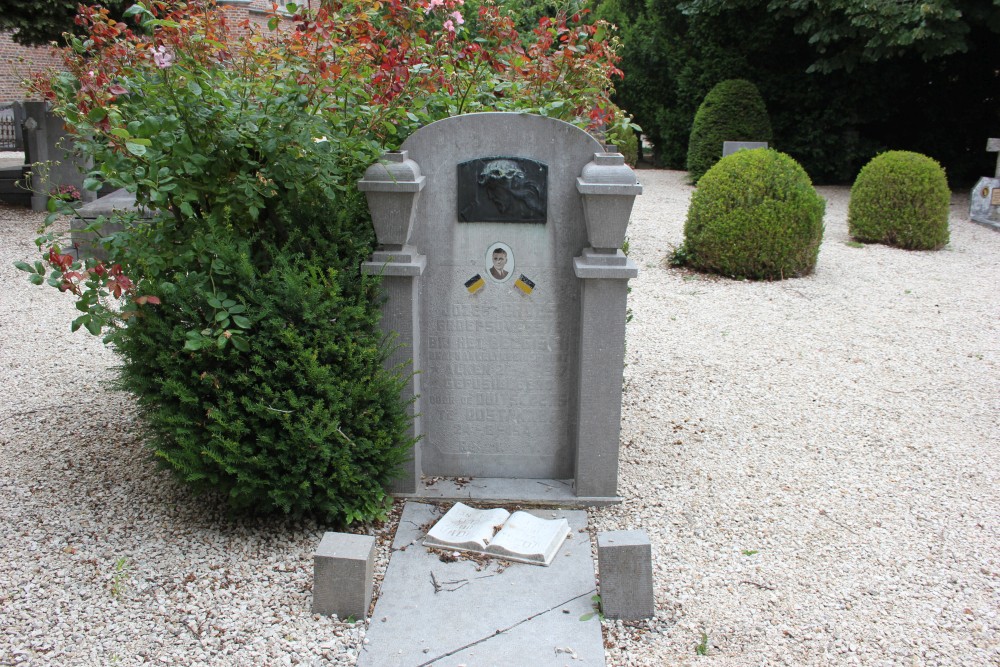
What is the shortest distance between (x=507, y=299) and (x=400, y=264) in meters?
0.59

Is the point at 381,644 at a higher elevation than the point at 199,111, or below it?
below

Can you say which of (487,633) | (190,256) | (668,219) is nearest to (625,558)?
(487,633)

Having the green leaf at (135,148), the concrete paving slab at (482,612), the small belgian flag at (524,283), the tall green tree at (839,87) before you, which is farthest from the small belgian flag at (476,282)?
the tall green tree at (839,87)

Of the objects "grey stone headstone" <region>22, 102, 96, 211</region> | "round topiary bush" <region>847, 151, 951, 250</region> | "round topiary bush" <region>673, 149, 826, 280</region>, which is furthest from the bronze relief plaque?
"grey stone headstone" <region>22, 102, 96, 211</region>

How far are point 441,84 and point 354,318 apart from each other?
4.50ft

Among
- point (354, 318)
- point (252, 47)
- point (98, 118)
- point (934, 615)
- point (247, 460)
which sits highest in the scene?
point (252, 47)

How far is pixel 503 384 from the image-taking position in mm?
4324

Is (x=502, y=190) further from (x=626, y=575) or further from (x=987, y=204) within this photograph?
(x=987, y=204)

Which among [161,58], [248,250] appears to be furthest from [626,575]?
[161,58]

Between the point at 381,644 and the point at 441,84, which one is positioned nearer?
the point at 381,644

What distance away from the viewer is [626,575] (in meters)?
3.26

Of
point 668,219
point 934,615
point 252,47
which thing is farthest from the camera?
point 668,219

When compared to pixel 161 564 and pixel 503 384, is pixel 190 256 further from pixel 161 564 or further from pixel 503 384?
pixel 503 384

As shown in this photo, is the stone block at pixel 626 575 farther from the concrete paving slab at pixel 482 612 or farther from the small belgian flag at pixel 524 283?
the small belgian flag at pixel 524 283
